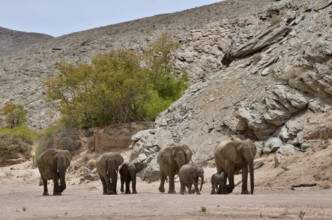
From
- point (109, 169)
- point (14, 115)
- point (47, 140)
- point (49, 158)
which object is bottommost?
point (109, 169)

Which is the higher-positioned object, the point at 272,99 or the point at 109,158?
the point at 272,99

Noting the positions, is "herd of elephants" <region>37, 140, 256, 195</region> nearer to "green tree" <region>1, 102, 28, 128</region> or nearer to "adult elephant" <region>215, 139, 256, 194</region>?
"adult elephant" <region>215, 139, 256, 194</region>

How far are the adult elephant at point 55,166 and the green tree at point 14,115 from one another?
43643mm

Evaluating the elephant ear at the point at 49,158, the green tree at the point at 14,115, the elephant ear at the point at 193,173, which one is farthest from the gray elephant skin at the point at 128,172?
the green tree at the point at 14,115

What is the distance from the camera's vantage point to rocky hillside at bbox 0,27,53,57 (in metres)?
151

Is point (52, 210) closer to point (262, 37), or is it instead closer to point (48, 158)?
point (48, 158)

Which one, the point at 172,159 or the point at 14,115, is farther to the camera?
the point at 14,115

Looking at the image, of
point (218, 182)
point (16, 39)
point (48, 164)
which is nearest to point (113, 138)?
point (48, 164)

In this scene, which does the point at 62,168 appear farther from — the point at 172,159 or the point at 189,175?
the point at 189,175

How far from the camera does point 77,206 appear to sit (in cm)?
1661

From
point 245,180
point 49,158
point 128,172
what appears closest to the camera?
point 245,180

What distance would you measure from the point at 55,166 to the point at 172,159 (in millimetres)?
4492

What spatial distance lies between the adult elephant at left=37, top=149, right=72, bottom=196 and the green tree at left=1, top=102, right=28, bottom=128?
4364cm

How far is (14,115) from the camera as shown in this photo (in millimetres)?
67812
